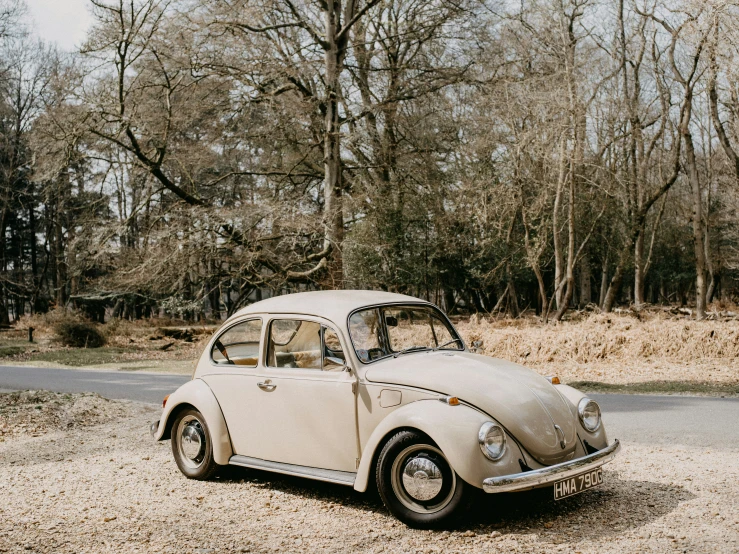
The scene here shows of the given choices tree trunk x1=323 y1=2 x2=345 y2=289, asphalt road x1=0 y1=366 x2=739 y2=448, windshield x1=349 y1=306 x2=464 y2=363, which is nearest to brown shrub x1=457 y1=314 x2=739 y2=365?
tree trunk x1=323 y1=2 x2=345 y2=289

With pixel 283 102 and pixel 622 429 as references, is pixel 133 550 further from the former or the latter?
pixel 283 102

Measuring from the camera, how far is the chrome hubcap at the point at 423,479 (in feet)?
16.3

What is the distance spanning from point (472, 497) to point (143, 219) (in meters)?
20.3

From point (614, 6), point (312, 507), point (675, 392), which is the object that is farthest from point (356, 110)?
point (312, 507)

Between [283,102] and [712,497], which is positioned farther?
[283,102]

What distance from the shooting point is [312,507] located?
18.8ft

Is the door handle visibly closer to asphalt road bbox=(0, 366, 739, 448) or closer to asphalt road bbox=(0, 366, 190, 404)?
asphalt road bbox=(0, 366, 739, 448)

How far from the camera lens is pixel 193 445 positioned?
6688 millimetres

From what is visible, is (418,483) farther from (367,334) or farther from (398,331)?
(398,331)

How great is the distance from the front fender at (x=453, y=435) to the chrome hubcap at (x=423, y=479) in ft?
0.49

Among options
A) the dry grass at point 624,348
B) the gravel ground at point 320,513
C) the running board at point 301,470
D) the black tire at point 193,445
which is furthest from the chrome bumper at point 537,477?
the dry grass at point 624,348

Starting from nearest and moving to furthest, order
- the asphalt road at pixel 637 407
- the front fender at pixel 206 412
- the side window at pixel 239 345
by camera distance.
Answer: the front fender at pixel 206 412 < the side window at pixel 239 345 < the asphalt road at pixel 637 407

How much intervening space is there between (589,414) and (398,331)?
168 centimetres

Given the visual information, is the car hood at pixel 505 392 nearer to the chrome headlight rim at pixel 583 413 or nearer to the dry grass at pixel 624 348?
the chrome headlight rim at pixel 583 413
